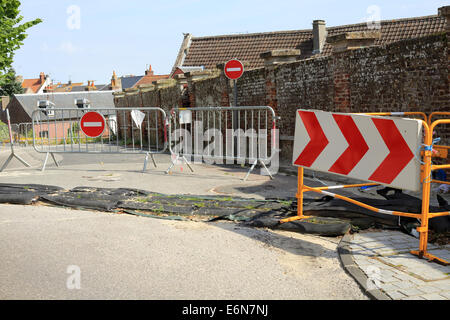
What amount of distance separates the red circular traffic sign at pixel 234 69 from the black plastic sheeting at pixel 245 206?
7384 millimetres

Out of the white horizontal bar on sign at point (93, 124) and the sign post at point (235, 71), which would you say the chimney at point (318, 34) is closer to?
the sign post at point (235, 71)

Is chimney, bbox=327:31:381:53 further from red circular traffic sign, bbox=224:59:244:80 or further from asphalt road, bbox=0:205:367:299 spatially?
asphalt road, bbox=0:205:367:299

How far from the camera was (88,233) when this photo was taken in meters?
6.10

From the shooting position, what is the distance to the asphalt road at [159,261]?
417 cm

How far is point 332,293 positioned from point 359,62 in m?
7.58

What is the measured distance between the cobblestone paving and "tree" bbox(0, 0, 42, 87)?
838 inches

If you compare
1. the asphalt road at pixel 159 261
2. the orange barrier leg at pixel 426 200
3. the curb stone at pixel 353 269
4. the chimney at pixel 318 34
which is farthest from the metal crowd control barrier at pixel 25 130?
the orange barrier leg at pixel 426 200

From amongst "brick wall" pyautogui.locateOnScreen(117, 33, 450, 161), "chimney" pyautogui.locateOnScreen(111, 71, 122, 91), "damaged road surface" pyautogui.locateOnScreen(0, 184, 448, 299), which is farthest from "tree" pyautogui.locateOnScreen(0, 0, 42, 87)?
"chimney" pyautogui.locateOnScreen(111, 71, 122, 91)

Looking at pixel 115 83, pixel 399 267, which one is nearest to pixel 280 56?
pixel 399 267

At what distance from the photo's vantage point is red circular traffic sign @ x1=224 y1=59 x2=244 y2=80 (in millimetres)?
15142

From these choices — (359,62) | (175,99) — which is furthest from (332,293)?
(175,99)

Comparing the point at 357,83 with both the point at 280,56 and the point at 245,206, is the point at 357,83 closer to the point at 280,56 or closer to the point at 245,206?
the point at 280,56
